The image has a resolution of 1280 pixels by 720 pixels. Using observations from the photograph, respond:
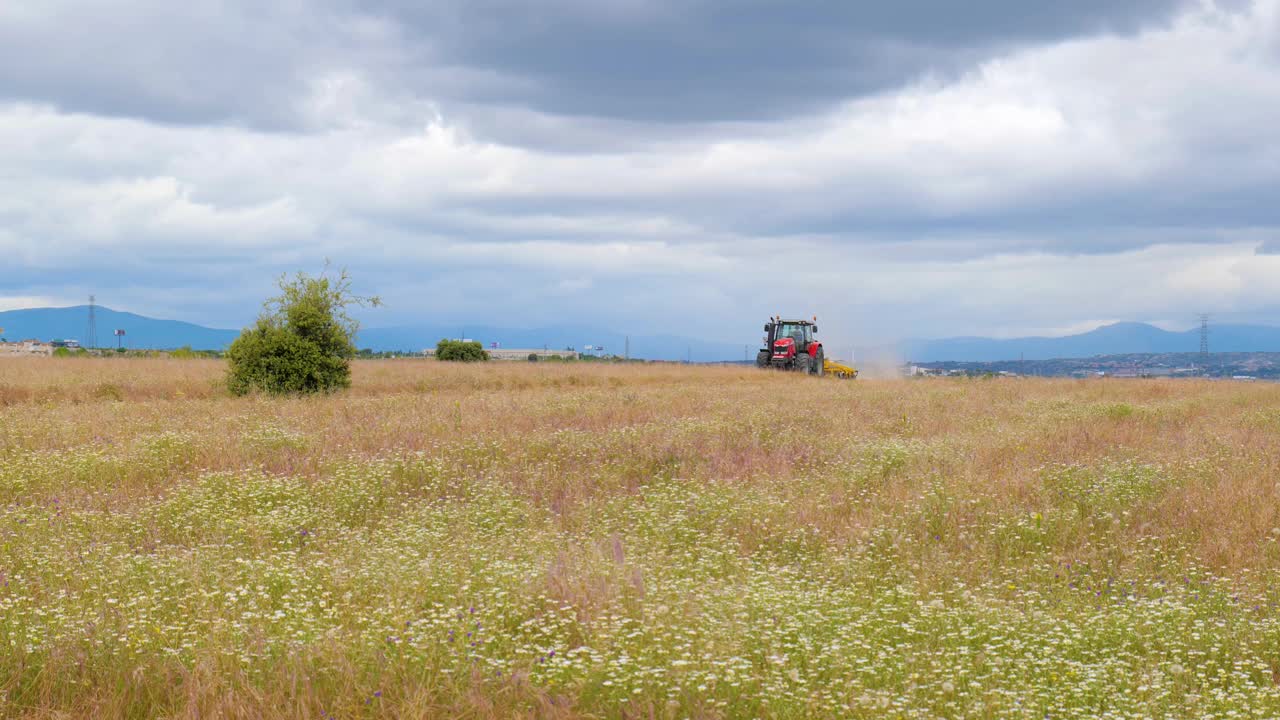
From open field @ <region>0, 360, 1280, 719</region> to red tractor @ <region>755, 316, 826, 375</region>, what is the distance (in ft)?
98.2

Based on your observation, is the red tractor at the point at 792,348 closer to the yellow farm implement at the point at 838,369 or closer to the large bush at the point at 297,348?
the yellow farm implement at the point at 838,369

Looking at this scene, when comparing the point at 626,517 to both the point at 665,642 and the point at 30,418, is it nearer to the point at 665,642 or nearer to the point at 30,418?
the point at 665,642

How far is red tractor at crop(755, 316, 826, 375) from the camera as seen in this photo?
48750 millimetres

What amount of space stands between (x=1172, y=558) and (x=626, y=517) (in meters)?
5.78

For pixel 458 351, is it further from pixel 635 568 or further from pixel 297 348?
pixel 635 568

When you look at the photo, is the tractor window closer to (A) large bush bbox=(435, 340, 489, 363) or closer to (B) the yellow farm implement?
(B) the yellow farm implement

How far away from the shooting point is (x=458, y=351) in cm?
7750

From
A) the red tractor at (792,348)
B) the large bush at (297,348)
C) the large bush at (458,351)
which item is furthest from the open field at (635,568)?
the large bush at (458,351)

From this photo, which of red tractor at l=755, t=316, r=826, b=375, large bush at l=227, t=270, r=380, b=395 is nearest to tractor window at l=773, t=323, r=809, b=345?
red tractor at l=755, t=316, r=826, b=375

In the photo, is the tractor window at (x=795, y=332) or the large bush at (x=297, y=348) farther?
the tractor window at (x=795, y=332)

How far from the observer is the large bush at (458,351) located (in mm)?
77188

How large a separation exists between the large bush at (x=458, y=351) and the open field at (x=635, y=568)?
5846 cm

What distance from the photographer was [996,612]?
665cm

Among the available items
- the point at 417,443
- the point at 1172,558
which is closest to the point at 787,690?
the point at 1172,558
